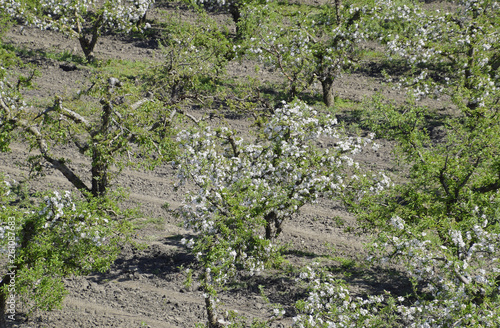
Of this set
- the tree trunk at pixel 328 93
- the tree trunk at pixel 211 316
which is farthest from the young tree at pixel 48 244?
the tree trunk at pixel 328 93

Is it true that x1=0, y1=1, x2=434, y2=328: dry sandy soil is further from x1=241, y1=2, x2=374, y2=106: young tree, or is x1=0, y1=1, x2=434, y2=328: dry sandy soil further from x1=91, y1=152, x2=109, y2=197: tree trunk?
x1=241, y1=2, x2=374, y2=106: young tree

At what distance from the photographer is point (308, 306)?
31.4 feet

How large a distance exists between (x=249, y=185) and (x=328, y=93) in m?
12.0

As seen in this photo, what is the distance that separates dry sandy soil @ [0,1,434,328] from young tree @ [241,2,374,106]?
403 centimetres

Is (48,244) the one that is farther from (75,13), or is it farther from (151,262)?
(75,13)

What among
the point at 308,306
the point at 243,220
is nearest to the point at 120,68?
the point at 243,220

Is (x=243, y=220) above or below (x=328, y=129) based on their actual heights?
below

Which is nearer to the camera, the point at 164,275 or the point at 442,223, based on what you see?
the point at 442,223

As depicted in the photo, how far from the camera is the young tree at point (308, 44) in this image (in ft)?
65.2

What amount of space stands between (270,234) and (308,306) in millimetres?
4745

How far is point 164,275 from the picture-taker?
45.5 feet

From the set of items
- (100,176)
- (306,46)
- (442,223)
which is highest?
(306,46)

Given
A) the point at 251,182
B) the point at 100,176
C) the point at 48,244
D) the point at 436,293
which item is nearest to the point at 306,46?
the point at 251,182

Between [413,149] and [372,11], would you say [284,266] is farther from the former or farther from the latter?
[372,11]
